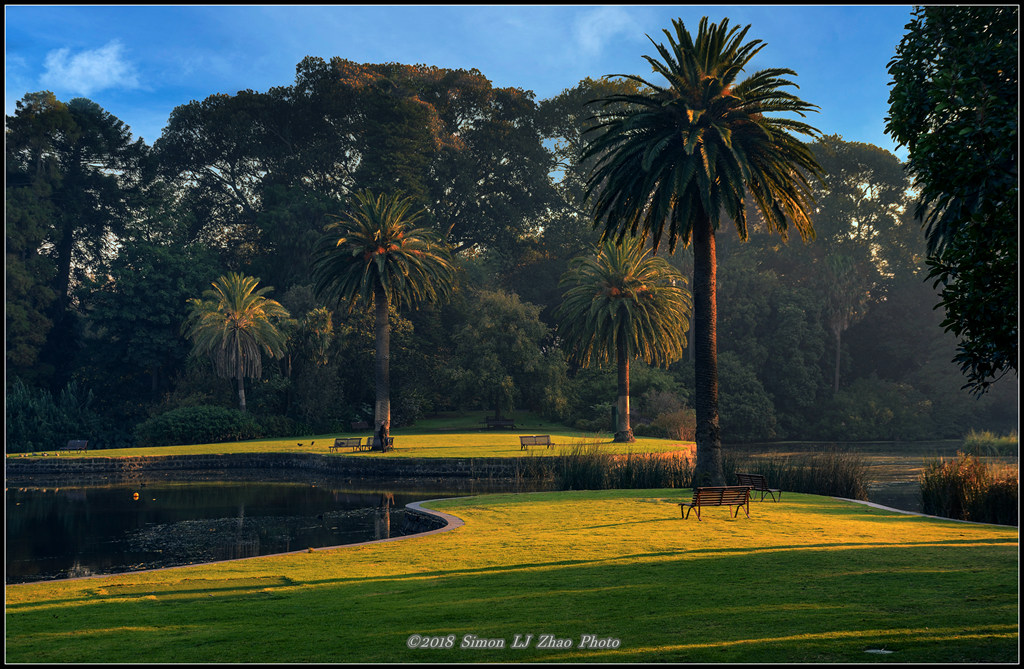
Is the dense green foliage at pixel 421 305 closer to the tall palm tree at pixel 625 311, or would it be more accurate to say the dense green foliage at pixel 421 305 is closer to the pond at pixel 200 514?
the tall palm tree at pixel 625 311

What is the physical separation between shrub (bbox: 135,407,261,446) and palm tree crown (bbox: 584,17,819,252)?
36584mm

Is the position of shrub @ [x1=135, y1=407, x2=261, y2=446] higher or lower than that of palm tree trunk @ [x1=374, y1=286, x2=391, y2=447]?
lower

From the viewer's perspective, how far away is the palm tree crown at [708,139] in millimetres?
24703

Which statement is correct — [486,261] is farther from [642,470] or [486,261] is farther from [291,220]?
[642,470]

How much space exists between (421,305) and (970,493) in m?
55.0

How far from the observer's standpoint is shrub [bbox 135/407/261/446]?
51.7m

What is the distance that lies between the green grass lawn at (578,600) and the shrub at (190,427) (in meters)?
40.3

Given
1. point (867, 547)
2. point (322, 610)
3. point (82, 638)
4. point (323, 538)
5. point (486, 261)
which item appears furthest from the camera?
point (486, 261)

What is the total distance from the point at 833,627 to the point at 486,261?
80.7 meters

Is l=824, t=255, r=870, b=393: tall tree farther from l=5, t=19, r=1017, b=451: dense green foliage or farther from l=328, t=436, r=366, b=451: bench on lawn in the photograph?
l=328, t=436, r=366, b=451: bench on lawn

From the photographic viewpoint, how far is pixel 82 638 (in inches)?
346

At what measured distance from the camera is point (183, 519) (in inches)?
981

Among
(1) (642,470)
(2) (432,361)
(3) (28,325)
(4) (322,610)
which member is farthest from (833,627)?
(3) (28,325)

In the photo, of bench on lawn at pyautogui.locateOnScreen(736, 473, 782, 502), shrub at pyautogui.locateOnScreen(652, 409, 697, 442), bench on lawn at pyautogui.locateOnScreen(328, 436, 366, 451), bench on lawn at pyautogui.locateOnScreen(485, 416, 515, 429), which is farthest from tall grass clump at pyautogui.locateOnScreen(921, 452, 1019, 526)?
bench on lawn at pyautogui.locateOnScreen(485, 416, 515, 429)
